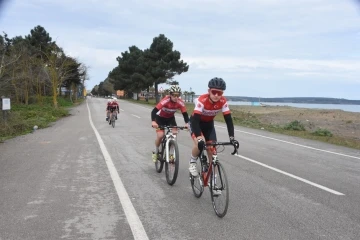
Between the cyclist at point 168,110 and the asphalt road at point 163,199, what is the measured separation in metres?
1.07

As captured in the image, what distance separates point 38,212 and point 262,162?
231 inches

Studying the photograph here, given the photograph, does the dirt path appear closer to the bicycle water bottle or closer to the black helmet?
the bicycle water bottle

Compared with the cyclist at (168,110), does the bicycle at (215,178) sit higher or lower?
lower

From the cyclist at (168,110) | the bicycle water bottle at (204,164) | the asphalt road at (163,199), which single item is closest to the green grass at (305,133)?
the asphalt road at (163,199)

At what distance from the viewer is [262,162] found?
910 centimetres

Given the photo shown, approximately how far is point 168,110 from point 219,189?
286cm

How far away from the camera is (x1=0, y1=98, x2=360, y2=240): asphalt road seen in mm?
4398

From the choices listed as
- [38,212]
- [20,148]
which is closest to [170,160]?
[38,212]

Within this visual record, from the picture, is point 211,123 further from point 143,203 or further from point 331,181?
point 331,181

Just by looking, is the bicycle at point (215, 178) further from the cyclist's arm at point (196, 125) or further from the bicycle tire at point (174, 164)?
the bicycle tire at point (174, 164)

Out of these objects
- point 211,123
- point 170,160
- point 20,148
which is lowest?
point 20,148

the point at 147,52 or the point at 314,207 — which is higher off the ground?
the point at 147,52

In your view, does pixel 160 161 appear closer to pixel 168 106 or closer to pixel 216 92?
pixel 168 106

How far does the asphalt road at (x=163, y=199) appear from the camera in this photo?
440cm
